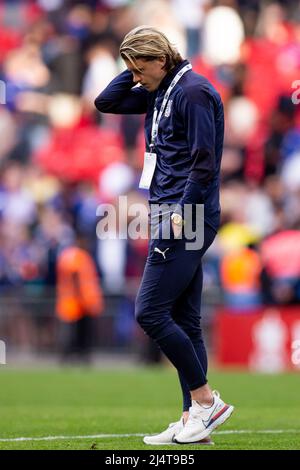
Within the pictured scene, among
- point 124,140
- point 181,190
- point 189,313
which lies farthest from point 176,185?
point 124,140

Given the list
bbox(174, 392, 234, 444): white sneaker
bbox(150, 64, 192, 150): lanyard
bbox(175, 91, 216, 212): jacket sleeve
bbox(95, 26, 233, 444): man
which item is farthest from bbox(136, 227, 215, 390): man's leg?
bbox(150, 64, 192, 150): lanyard

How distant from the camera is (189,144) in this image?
714 cm

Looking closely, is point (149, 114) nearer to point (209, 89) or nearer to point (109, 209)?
point (209, 89)

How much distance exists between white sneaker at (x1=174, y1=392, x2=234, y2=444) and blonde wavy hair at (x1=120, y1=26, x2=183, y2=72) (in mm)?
2137

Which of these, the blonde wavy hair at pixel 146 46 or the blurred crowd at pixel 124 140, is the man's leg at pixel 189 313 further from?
the blurred crowd at pixel 124 140

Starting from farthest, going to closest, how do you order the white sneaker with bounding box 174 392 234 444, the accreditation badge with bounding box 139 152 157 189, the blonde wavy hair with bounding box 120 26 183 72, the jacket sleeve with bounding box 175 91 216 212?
1. the accreditation badge with bounding box 139 152 157 189
2. the white sneaker with bounding box 174 392 234 444
3. the blonde wavy hair with bounding box 120 26 183 72
4. the jacket sleeve with bounding box 175 91 216 212

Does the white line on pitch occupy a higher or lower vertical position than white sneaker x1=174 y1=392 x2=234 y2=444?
lower

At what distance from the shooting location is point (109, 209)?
17469mm

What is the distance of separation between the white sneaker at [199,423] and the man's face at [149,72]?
199 cm

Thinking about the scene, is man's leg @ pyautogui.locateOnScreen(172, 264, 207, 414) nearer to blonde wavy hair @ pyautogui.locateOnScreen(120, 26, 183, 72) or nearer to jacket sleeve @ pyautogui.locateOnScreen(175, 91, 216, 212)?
jacket sleeve @ pyautogui.locateOnScreen(175, 91, 216, 212)

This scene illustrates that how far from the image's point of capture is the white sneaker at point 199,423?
7324mm

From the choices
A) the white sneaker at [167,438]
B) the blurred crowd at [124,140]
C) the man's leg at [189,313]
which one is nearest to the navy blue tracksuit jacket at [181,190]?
the man's leg at [189,313]

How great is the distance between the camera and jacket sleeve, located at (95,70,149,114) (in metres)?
7.80

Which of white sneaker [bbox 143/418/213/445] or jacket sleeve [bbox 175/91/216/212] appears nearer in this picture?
jacket sleeve [bbox 175/91/216/212]
